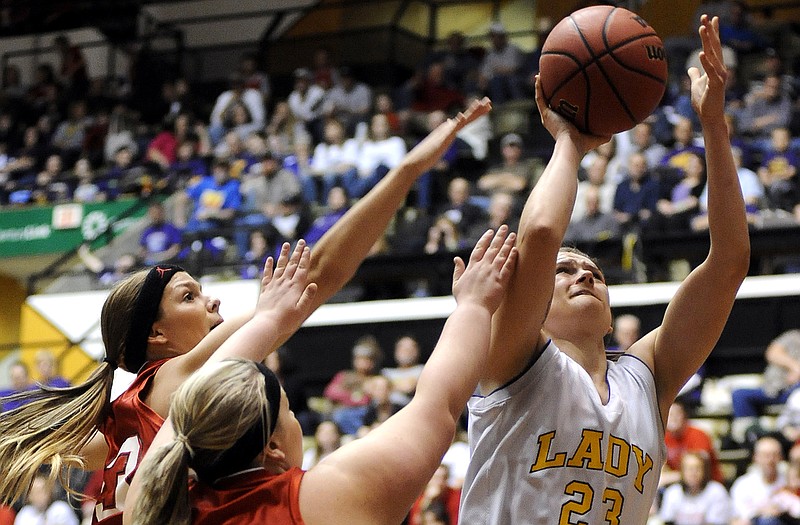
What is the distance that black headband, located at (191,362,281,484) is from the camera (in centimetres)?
227

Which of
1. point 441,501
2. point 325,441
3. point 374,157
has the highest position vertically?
point 374,157

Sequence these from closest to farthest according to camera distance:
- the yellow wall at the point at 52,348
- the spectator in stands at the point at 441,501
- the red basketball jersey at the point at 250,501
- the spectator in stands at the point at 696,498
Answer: the red basketball jersey at the point at 250,501 < the spectator in stands at the point at 696,498 < the spectator in stands at the point at 441,501 < the yellow wall at the point at 52,348

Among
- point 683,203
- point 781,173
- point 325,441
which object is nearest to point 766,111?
point 781,173

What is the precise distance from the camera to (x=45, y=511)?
31.3ft

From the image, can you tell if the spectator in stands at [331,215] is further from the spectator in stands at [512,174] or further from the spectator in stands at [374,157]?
the spectator in stands at [512,174]

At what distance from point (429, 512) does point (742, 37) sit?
7541 mm

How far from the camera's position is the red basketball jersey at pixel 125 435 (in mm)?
Result: 2953

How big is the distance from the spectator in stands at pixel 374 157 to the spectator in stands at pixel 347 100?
765 millimetres

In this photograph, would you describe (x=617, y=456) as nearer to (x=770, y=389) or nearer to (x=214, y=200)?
(x=770, y=389)

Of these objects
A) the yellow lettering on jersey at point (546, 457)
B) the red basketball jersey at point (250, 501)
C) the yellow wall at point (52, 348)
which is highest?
the red basketball jersey at point (250, 501)

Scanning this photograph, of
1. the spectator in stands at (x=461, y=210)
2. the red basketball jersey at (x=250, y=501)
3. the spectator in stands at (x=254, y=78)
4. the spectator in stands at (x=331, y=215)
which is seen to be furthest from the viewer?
the spectator in stands at (x=254, y=78)

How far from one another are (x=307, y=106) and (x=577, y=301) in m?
12.2

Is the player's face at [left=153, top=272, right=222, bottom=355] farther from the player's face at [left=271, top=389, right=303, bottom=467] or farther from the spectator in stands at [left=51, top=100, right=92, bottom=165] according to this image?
the spectator in stands at [left=51, top=100, right=92, bottom=165]

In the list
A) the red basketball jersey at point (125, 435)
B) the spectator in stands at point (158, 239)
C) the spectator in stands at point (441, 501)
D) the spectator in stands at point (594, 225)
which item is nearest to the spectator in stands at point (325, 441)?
the spectator in stands at point (441, 501)
